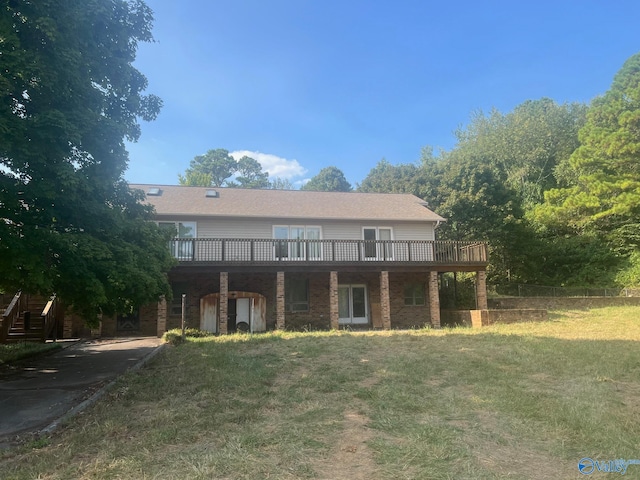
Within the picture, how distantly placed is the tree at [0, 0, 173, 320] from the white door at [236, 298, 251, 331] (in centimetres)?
963

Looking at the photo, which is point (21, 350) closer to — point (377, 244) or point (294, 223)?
point (294, 223)

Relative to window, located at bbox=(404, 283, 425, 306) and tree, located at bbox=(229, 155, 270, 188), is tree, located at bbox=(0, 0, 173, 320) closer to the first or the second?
window, located at bbox=(404, 283, 425, 306)

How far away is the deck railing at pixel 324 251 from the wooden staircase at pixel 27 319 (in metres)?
5.00

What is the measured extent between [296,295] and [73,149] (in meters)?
13.4

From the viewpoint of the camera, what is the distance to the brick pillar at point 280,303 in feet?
57.9

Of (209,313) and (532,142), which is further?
(532,142)

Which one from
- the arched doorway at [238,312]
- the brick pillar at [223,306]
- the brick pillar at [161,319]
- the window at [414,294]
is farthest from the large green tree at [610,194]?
the brick pillar at [161,319]

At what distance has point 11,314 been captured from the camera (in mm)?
15289

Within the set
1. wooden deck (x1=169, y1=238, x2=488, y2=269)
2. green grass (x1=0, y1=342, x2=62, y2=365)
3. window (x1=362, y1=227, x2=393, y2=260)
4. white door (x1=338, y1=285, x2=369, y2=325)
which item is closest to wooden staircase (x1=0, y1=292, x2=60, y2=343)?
green grass (x1=0, y1=342, x2=62, y2=365)

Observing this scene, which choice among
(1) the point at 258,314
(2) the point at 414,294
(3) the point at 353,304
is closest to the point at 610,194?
(2) the point at 414,294

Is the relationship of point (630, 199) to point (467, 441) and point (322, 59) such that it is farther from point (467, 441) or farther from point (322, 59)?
point (467, 441)

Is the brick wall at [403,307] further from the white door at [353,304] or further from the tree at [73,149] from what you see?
the tree at [73,149]

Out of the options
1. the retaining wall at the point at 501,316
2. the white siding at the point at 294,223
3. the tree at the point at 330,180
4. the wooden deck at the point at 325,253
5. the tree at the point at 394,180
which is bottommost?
the retaining wall at the point at 501,316

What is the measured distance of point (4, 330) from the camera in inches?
578
